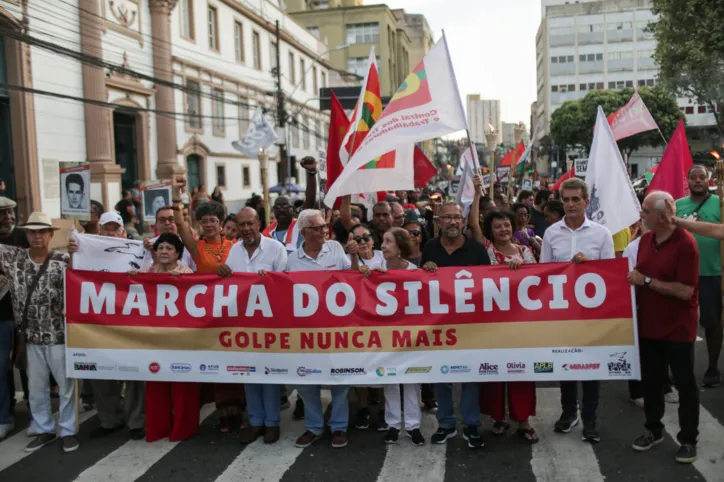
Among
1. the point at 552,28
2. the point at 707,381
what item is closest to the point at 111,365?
the point at 707,381

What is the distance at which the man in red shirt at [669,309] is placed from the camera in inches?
185

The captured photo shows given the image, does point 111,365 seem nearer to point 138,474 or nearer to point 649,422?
point 138,474

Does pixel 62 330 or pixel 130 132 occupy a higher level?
pixel 130 132

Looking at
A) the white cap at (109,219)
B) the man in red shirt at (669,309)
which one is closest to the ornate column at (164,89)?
the white cap at (109,219)

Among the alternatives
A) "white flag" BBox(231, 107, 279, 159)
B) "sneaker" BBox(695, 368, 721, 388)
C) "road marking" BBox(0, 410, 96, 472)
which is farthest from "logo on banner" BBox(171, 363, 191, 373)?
"white flag" BBox(231, 107, 279, 159)

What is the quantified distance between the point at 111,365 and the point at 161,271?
0.86m

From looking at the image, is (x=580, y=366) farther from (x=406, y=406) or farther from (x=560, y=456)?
(x=406, y=406)

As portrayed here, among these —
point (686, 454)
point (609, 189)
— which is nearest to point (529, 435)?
point (686, 454)

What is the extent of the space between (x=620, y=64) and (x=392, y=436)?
83.6m

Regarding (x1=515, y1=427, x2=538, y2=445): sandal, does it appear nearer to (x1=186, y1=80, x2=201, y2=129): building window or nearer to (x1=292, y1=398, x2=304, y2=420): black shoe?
(x1=292, y1=398, x2=304, y2=420): black shoe

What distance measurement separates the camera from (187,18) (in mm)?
28953

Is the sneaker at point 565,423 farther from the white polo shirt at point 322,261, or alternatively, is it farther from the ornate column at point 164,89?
the ornate column at point 164,89

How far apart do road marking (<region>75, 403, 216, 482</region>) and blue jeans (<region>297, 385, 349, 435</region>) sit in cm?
110

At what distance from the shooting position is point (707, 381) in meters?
6.48
